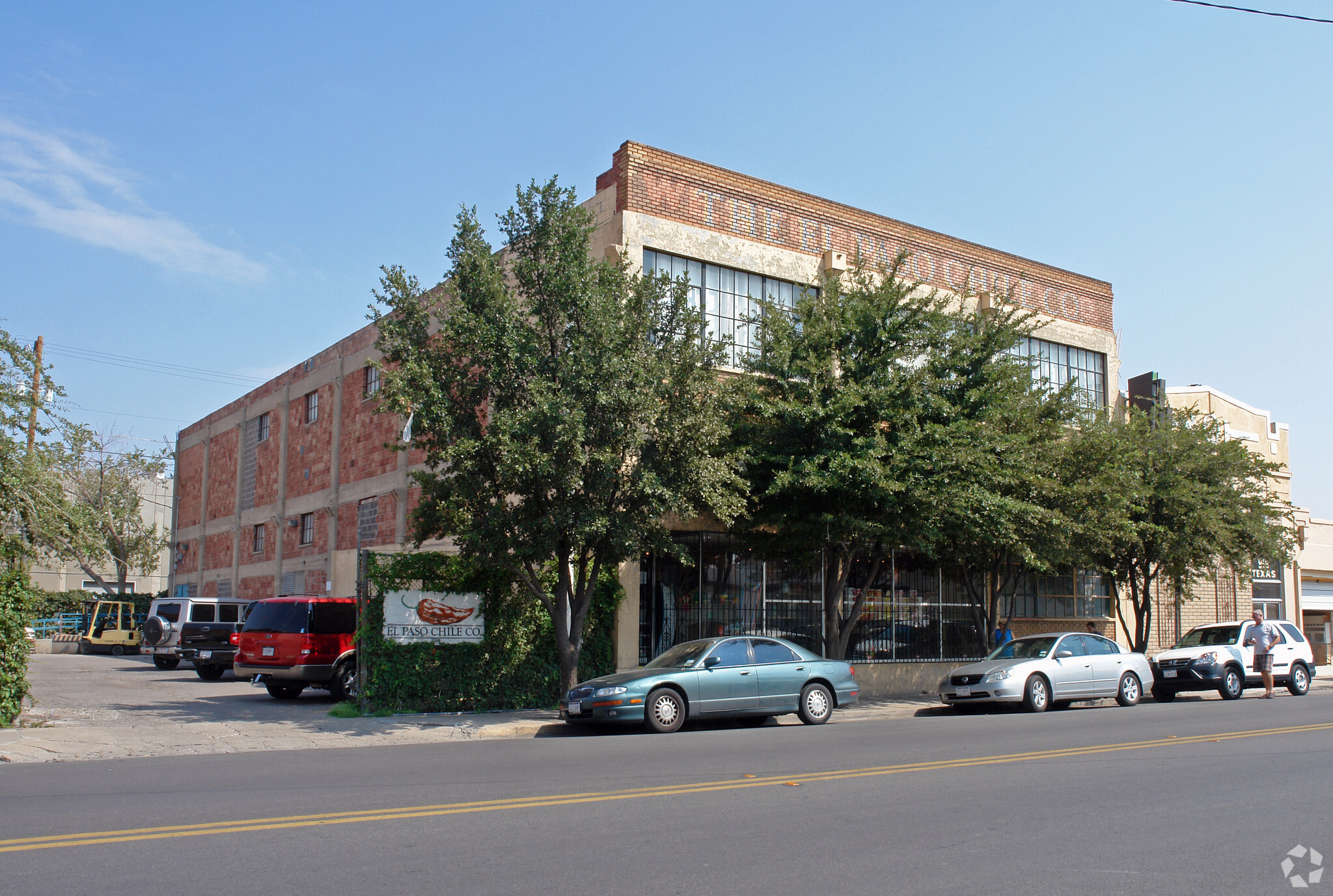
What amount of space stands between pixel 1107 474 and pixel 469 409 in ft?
43.4

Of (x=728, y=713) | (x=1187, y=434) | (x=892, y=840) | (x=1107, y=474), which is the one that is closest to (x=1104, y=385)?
(x=1187, y=434)

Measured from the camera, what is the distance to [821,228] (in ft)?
81.8

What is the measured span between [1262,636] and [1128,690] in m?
3.96

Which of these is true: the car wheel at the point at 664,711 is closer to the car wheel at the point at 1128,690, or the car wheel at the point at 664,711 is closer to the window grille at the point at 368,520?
the car wheel at the point at 1128,690

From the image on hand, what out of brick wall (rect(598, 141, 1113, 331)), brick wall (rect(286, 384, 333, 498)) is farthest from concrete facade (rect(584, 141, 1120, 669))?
brick wall (rect(286, 384, 333, 498))

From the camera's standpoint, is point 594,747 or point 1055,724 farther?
point 1055,724

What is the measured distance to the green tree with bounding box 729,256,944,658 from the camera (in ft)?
57.1

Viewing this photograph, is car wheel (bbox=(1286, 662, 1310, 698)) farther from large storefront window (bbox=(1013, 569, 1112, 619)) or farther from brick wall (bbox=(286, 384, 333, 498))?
brick wall (bbox=(286, 384, 333, 498))

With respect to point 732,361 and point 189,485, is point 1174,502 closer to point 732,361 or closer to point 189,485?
point 732,361

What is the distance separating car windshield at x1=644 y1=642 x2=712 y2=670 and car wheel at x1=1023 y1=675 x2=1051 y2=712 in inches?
247

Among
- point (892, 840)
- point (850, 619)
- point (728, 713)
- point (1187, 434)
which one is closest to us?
point (892, 840)

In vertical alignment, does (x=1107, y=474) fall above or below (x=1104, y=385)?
below

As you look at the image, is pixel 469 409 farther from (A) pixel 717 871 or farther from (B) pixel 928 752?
(A) pixel 717 871

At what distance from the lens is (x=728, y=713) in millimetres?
15055
